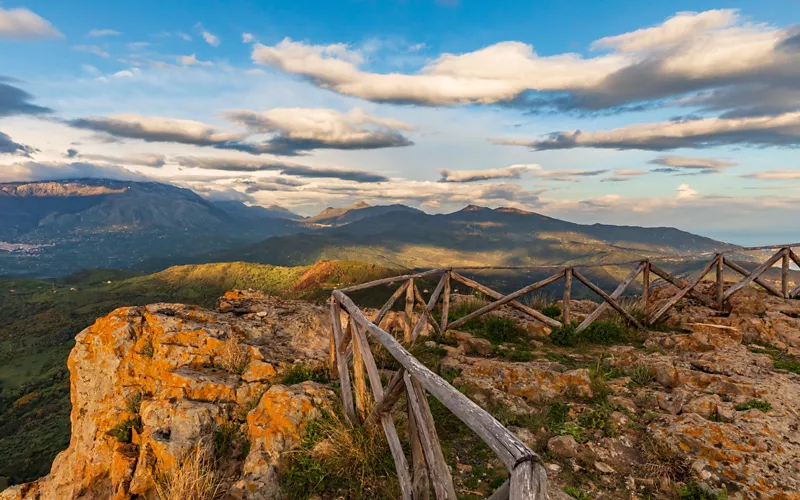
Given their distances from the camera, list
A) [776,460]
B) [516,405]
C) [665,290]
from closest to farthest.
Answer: [776,460]
[516,405]
[665,290]

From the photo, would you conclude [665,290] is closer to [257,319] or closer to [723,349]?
[723,349]

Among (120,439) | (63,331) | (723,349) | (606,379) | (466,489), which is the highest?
(723,349)

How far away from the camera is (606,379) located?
24.3 feet

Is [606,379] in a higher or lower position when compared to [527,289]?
lower

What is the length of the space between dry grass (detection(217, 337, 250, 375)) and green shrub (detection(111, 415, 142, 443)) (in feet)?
5.62

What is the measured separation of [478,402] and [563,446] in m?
1.72

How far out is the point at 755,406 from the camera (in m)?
5.58

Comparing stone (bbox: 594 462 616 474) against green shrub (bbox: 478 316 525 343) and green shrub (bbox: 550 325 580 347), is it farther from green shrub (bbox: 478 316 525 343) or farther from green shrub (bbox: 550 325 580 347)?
green shrub (bbox: 478 316 525 343)

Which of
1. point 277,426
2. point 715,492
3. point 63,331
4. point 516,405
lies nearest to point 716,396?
point 715,492

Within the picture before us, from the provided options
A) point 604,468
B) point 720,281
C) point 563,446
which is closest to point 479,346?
point 563,446

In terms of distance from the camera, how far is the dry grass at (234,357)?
306 inches

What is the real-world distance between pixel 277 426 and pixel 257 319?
15.0 ft

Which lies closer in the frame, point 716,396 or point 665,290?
point 716,396

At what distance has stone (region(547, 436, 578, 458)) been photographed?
527 centimetres
